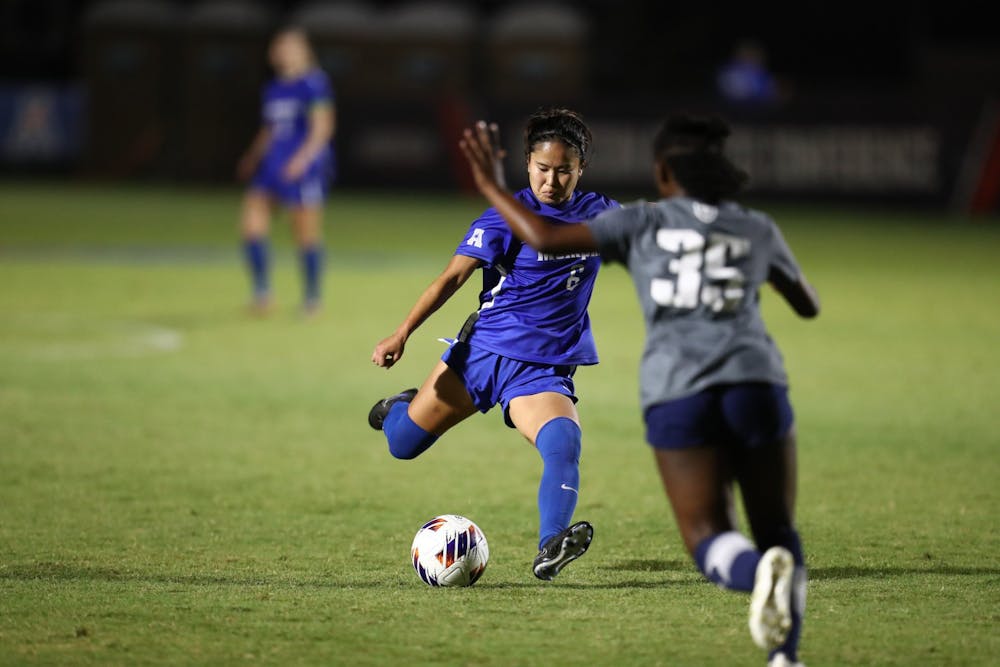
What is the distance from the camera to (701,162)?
15.2 feet

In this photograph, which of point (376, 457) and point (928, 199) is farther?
point (928, 199)

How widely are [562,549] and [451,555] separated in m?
0.43

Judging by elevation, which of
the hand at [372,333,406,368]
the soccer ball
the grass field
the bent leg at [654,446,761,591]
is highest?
the hand at [372,333,406,368]

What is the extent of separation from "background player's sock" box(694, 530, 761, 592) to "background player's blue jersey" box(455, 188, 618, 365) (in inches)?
66.4

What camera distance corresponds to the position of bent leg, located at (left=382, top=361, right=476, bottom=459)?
6.24 meters

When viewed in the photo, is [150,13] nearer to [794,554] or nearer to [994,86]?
[994,86]

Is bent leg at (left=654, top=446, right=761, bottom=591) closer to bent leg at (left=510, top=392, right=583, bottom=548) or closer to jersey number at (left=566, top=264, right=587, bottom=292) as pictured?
bent leg at (left=510, top=392, right=583, bottom=548)

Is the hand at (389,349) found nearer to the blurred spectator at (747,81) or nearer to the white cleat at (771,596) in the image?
the white cleat at (771,596)

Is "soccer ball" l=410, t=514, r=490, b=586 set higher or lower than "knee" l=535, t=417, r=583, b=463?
lower

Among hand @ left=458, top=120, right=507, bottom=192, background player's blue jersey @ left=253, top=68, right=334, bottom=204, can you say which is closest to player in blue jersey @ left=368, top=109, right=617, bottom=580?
hand @ left=458, top=120, right=507, bottom=192

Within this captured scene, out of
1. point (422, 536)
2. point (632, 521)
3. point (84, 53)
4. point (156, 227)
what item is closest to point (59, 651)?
point (422, 536)

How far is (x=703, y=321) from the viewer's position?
4.59 meters

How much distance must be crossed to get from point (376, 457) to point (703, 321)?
14.1ft

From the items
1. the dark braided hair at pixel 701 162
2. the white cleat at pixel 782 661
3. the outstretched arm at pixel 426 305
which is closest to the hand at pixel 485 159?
the dark braided hair at pixel 701 162
